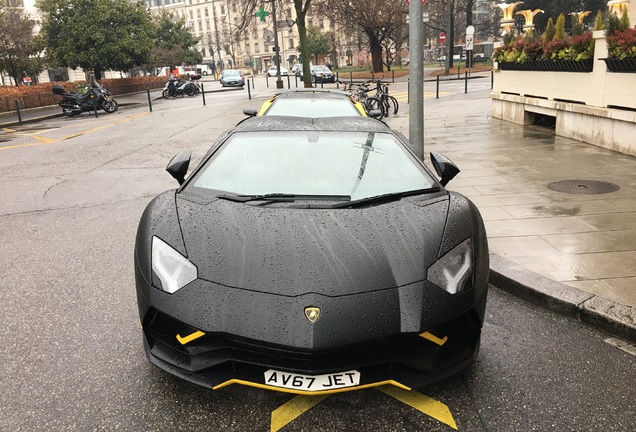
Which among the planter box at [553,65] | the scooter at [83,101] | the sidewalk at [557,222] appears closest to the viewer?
the sidewalk at [557,222]

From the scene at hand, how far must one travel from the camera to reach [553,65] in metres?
10.5

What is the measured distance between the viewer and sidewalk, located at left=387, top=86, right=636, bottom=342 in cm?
367

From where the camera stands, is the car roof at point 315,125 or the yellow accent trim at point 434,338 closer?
the yellow accent trim at point 434,338

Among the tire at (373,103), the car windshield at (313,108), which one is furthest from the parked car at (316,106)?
the tire at (373,103)

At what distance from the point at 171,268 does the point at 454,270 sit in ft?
4.85

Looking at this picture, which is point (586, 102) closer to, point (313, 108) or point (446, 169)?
point (313, 108)

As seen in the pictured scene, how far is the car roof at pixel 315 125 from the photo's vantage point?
13.4 ft

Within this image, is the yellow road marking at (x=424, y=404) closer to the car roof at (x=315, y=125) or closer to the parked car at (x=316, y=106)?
the car roof at (x=315, y=125)

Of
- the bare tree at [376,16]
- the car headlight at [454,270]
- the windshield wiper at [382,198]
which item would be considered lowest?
the car headlight at [454,270]

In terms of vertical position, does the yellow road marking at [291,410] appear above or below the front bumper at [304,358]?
below

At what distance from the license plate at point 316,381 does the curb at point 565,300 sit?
6.60ft

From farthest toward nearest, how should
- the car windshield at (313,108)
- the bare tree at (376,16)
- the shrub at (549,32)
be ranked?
the bare tree at (376,16)
the shrub at (549,32)
the car windshield at (313,108)

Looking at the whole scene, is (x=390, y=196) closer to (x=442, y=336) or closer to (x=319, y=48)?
(x=442, y=336)

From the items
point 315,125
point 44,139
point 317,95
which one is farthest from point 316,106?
point 44,139
